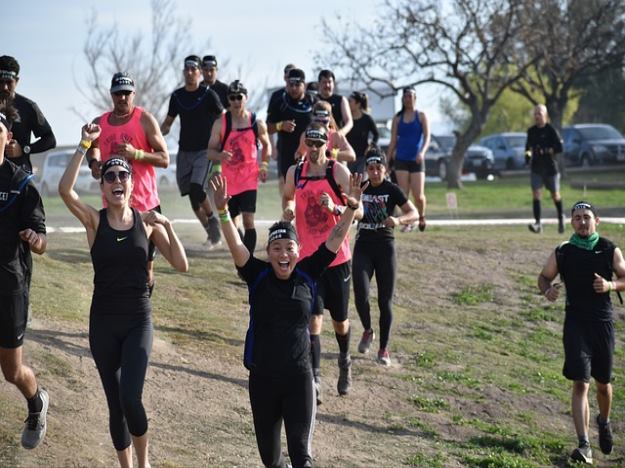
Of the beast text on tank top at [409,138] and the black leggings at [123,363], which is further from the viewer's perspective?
the beast text on tank top at [409,138]

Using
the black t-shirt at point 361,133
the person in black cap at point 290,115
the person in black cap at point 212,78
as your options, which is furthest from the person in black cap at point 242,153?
the black t-shirt at point 361,133

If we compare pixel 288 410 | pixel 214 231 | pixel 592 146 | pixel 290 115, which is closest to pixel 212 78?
pixel 290 115

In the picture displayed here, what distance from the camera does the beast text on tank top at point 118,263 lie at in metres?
7.14

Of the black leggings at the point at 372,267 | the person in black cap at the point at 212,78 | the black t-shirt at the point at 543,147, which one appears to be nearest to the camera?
the black leggings at the point at 372,267

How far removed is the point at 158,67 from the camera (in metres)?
49.5

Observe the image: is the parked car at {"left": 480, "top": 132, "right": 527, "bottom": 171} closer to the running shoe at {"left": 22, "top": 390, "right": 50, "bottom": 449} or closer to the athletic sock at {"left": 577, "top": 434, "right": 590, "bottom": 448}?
the athletic sock at {"left": 577, "top": 434, "right": 590, "bottom": 448}

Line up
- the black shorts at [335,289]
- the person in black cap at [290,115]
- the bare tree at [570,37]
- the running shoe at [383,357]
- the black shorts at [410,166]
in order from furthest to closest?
the bare tree at [570,37]
the black shorts at [410,166]
the person in black cap at [290,115]
the running shoe at [383,357]
the black shorts at [335,289]

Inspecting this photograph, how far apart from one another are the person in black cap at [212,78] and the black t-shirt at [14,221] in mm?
6073

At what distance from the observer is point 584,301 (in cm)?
991

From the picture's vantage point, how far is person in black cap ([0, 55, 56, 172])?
8867 millimetres

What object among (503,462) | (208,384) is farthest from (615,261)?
(208,384)

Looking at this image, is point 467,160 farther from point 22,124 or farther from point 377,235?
point 22,124

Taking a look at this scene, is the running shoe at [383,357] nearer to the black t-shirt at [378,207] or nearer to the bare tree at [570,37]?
the black t-shirt at [378,207]

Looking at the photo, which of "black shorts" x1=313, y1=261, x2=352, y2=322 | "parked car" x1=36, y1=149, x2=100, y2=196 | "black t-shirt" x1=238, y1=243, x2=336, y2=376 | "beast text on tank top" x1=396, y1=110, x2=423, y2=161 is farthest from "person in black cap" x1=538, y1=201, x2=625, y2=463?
"parked car" x1=36, y1=149, x2=100, y2=196
